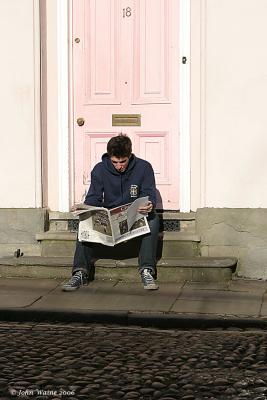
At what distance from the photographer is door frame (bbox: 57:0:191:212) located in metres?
7.47

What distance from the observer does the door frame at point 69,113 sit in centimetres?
747

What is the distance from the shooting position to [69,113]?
7746mm

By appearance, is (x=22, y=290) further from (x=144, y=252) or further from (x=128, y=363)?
(x=128, y=363)

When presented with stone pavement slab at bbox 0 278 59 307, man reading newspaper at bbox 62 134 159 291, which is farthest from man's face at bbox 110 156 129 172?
stone pavement slab at bbox 0 278 59 307

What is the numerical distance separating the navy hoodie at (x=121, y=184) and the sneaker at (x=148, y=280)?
661 millimetres

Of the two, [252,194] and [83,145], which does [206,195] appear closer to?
[252,194]

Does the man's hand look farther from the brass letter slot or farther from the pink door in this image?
the brass letter slot

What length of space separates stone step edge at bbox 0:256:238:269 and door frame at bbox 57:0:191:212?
2.13 ft

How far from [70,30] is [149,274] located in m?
2.70

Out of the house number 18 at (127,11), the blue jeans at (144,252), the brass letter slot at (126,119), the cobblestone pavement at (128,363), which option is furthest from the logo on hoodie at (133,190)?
the house number 18 at (127,11)

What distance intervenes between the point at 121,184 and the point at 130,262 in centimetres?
76

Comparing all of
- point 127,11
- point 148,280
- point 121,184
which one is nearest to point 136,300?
point 148,280

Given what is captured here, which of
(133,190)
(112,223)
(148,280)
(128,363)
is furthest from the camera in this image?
(133,190)

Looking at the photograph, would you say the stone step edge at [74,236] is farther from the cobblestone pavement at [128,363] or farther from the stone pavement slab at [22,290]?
the cobblestone pavement at [128,363]
